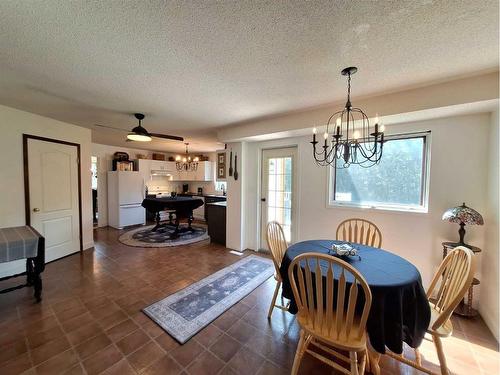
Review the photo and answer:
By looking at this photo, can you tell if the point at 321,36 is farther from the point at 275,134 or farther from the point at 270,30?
the point at 275,134

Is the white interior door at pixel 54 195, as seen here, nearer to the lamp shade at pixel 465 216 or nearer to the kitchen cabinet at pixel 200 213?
the kitchen cabinet at pixel 200 213

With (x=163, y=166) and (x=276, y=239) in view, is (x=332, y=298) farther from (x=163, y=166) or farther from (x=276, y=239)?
(x=163, y=166)

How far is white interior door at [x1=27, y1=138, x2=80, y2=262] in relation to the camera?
10.3 feet

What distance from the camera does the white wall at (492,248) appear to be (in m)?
1.94

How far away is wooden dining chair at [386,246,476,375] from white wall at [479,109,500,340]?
2.59 feet

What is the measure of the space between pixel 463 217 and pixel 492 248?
0.41 metres

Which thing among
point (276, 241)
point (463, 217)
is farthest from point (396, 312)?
point (463, 217)

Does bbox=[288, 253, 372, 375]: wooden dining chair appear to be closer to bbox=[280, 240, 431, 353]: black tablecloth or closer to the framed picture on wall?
bbox=[280, 240, 431, 353]: black tablecloth

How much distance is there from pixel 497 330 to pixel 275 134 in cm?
317

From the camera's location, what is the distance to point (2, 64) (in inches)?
69.5

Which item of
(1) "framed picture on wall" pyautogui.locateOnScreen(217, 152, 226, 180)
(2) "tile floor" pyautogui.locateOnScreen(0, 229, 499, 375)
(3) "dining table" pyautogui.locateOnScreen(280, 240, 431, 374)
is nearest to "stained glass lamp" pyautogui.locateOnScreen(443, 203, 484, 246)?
(2) "tile floor" pyautogui.locateOnScreen(0, 229, 499, 375)

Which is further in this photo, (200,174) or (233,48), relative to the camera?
(200,174)

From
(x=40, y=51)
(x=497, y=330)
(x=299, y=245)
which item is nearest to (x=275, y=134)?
(x=299, y=245)

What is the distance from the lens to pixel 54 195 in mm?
3389
